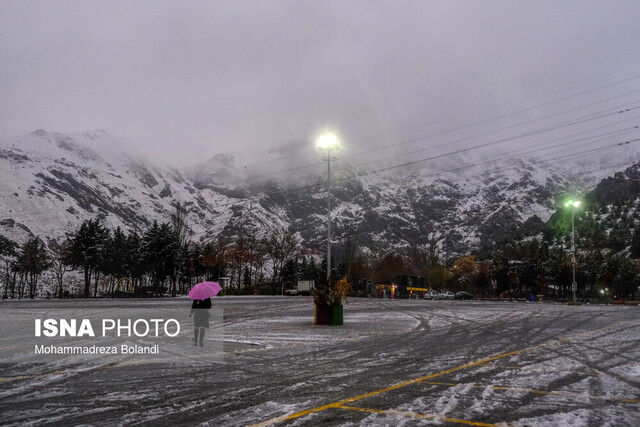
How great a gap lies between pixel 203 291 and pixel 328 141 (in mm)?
23942

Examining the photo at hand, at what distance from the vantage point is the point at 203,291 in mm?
13508

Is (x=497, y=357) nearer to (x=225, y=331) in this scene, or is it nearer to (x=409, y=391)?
(x=409, y=391)

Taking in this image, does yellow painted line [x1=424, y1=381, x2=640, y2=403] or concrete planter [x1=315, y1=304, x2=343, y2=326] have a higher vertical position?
yellow painted line [x1=424, y1=381, x2=640, y2=403]

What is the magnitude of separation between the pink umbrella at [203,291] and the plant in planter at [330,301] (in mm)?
7675

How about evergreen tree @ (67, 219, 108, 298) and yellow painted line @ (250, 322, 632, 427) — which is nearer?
yellow painted line @ (250, 322, 632, 427)

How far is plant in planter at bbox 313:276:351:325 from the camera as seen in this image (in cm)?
2067

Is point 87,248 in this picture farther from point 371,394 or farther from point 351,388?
point 371,394

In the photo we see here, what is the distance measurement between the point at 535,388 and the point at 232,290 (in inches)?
2996

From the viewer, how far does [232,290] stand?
3191 inches

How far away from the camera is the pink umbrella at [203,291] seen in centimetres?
1330

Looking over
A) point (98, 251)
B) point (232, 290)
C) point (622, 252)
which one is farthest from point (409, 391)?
point (622, 252)

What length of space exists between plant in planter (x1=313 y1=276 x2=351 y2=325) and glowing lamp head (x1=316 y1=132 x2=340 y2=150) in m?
16.8

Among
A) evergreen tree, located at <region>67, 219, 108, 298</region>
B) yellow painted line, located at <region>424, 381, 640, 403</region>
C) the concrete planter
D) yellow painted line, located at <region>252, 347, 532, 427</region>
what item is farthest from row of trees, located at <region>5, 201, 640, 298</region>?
yellow painted line, located at <region>424, 381, 640, 403</region>

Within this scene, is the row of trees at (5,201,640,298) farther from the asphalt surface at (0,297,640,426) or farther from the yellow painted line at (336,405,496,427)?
the yellow painted line at (336,405,496,427)
